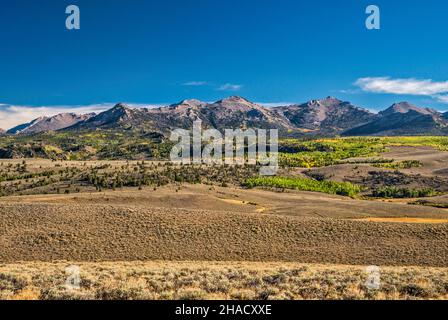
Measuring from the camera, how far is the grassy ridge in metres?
79.4

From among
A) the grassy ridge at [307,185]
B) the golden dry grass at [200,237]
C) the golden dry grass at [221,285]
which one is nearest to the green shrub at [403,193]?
the grassy ridge at [307,185]

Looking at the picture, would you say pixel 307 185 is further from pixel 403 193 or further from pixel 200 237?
pixel 200 237

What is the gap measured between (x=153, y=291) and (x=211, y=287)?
Answer: 2.45 metres

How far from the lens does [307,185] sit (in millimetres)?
A: 82562

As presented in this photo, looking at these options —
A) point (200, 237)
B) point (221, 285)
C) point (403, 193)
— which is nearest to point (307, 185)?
point (403, 193)

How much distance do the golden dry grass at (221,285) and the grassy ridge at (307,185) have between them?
5634cm

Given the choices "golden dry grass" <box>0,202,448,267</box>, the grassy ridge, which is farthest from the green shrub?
"golden dry grass" <box>0,202,448,267</box>

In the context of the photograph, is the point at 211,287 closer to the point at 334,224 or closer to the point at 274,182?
the point at 334,224

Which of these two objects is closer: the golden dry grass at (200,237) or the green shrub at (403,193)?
the golden dry grass at (200,237)

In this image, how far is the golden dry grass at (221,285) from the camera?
1658 centimetres

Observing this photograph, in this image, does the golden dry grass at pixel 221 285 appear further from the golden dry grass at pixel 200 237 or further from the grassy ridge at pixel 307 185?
the grassy ridge at pixel 307 185

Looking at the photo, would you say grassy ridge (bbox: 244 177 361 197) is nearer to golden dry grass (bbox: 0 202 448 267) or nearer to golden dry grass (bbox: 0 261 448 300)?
golden dry grass (bbox: 0 202 448 267)

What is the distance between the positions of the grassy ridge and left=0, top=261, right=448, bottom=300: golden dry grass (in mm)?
56345

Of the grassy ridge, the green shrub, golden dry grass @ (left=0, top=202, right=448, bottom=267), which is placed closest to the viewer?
golden dry grass @ (left=0, top=202, right=448, bottom=267)
